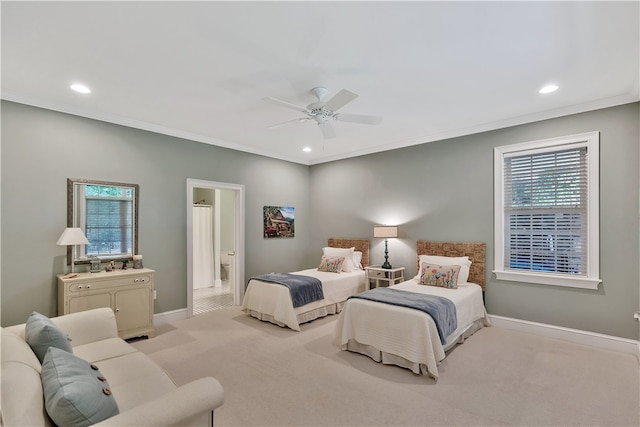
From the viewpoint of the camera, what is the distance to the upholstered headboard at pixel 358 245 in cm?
574

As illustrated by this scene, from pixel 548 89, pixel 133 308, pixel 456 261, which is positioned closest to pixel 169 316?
pixel 133 308

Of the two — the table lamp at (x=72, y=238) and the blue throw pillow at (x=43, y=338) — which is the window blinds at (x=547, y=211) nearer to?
the blue throw pillow at (x=43, y=338)

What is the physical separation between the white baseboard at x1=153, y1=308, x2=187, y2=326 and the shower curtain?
7.10ft

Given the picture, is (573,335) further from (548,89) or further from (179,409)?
(179,409)

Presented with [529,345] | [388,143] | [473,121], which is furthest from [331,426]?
[388,143]

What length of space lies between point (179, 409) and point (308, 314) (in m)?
3.09

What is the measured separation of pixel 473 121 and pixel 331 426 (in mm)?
3985

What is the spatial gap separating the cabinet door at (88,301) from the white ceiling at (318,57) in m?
2.18

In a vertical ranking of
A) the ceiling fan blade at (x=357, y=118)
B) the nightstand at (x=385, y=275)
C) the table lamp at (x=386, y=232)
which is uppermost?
the ceiling fan blade at (x=357, y=118)

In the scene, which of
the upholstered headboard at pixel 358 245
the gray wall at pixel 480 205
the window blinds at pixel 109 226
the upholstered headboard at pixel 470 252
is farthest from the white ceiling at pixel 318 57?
the upholstered headboard at pixel 358 245

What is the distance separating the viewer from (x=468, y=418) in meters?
2.29

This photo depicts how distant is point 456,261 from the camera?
433cm

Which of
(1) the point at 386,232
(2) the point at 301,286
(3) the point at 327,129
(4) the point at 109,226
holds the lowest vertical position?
(2) the point at 301,286

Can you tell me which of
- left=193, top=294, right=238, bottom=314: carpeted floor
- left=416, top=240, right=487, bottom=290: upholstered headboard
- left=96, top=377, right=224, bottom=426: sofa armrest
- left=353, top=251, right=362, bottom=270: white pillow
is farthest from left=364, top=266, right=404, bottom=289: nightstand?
left=96, top=377, right=224, bottom=426: sofa armrest
